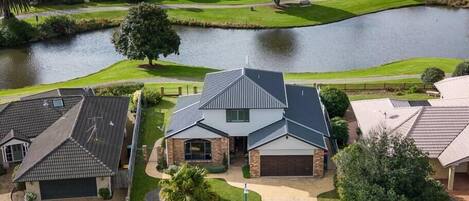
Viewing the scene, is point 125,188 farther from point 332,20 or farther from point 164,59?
point 332,20

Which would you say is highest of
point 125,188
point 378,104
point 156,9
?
point 156,9

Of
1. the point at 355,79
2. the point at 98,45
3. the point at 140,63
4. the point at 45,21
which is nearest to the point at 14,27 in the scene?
the point at 45,21

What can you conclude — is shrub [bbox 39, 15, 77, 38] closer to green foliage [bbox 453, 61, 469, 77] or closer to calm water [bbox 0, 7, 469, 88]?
calm water [bbox 0, 7, 469, 88]

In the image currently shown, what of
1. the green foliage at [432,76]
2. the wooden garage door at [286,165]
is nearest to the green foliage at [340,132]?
the wooden garage door at [286,165]

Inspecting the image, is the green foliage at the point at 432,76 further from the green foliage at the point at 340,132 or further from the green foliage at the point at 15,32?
the green foliage at the point at 15,32

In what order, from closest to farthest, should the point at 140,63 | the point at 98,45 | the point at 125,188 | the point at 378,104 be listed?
the point at 125,188
the point at 378,104
the point at 140,63
the point at 98,45

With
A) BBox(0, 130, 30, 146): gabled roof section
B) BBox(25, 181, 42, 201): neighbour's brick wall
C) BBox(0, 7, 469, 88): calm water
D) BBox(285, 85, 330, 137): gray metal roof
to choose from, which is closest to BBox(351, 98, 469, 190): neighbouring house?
BBox(285, 85, 330, 137): gray metal roof

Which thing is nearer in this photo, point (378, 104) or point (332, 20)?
point (378, 104)

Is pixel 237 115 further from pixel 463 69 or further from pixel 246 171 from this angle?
pixel 463 69
